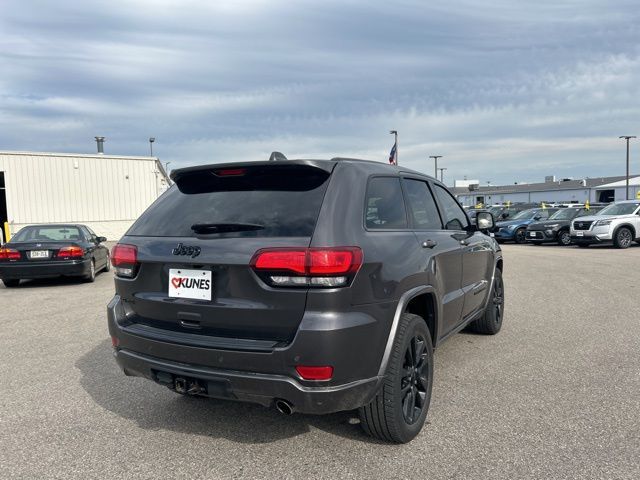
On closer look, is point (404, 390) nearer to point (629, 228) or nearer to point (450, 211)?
point (450, 211)

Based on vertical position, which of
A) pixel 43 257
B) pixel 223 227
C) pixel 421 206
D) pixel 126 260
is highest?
pixel 421 206

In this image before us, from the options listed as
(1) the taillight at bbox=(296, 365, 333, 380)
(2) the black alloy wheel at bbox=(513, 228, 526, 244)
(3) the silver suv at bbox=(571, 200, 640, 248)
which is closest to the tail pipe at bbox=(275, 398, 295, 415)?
(1) the taillight at bbox=(296, 365, 333, 380)

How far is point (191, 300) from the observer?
2865 millimetres

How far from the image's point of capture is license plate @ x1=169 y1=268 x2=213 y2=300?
2.81m

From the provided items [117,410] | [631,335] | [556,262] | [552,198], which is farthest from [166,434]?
[552,198]

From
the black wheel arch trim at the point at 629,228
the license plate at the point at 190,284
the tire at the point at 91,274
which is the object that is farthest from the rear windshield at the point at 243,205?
the black wheel arch trim at the point at 629,228

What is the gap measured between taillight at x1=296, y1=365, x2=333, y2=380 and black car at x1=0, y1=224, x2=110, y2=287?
875 cm

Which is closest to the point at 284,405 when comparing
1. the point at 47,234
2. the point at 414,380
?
the point at 414,380

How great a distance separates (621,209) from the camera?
1822 centimetres

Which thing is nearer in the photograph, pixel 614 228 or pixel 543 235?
pixel 614 228

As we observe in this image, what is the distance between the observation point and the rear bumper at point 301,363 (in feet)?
8.42

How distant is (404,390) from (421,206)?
1.44 m

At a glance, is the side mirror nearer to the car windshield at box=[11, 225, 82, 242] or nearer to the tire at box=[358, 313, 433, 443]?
the tire at box=[358, 313, 433, 443]

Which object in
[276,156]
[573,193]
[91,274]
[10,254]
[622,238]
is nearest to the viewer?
[276,156]
